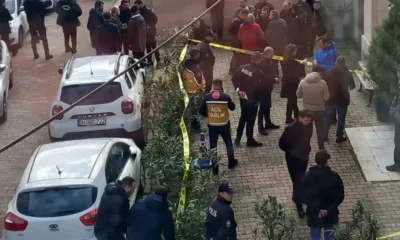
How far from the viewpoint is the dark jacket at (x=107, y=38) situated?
60.5 feet

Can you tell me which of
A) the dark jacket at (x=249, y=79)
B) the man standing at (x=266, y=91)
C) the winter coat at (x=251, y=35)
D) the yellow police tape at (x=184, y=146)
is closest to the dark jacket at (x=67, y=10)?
the yellow police tape at (x=184, y=146)

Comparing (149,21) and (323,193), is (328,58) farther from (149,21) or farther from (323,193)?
(149,21)

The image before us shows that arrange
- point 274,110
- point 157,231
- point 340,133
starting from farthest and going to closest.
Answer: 1. point 274,110
2. point 340,133
3. point 157,231

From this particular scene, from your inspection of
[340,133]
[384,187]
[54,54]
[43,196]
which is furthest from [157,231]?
[54,54]

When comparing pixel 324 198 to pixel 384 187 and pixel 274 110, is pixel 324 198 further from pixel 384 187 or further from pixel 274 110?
pixel 274 110

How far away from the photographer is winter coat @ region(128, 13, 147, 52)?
1850 centimetres

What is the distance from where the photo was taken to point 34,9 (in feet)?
66.6

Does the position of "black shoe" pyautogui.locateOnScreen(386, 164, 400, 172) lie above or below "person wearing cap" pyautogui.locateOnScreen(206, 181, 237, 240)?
below

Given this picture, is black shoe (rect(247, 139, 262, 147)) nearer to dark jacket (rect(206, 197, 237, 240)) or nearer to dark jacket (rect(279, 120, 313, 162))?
dark jacket (rect(279, 120, 313, 162))

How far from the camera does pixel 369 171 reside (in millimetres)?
12805

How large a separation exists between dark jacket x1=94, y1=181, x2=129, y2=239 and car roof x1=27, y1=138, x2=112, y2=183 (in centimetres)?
103

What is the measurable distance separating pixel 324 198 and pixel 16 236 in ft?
12.0

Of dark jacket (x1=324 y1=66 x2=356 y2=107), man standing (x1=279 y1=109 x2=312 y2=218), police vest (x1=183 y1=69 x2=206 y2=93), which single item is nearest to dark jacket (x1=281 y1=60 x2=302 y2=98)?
dark jacket (x1=324 y1=66 x2=356 y2=107)

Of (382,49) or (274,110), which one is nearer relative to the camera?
(382,49)
